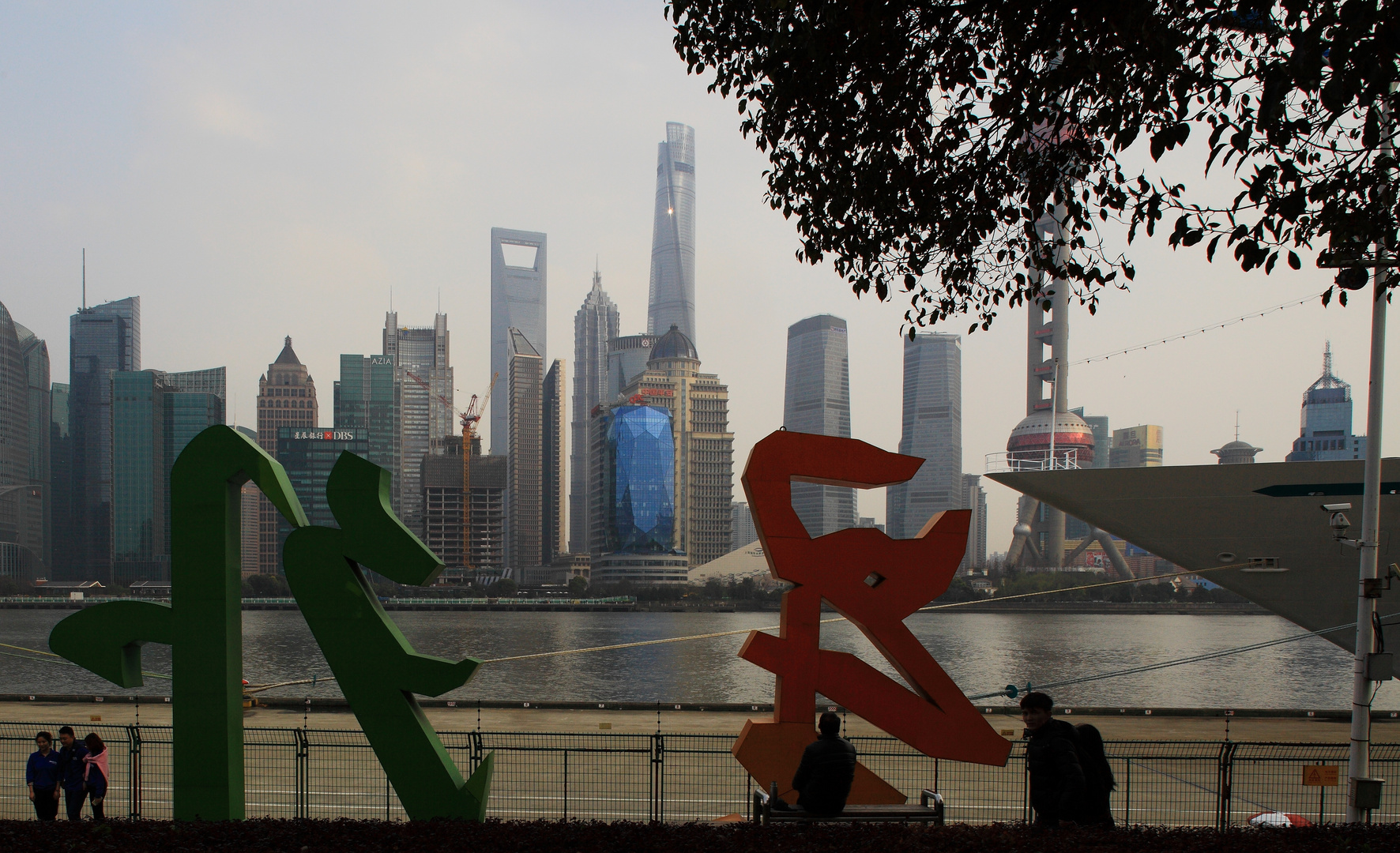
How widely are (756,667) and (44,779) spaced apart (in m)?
35.1

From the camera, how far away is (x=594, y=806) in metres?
12.6

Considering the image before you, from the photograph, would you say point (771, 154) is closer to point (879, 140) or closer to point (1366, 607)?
point (879, 140)

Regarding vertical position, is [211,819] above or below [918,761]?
above

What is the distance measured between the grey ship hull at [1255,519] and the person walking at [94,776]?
45.4ft

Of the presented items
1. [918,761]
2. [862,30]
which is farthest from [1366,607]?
[862,30]

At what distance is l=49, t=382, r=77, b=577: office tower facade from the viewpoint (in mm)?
169000

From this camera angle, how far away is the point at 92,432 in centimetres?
17800

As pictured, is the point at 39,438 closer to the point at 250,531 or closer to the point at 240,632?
the point at 250,531

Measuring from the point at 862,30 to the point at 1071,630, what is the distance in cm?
7451

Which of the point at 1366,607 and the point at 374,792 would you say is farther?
the point at 374,792

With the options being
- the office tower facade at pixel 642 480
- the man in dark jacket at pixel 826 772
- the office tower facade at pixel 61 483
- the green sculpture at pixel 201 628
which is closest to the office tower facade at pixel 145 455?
the office tower facade at pixel 61 483

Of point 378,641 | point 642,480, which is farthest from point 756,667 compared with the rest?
point 642,480

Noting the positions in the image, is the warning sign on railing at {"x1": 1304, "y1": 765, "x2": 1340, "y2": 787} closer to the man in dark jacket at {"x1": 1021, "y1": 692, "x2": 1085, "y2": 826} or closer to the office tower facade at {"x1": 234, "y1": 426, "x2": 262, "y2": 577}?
the man in dark jacket at {"x1": 1021, "y1": 692, "x2": 1085, "y2": 826}

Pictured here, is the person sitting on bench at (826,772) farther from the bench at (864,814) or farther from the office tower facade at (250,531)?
the office tower facade at (250,531)
